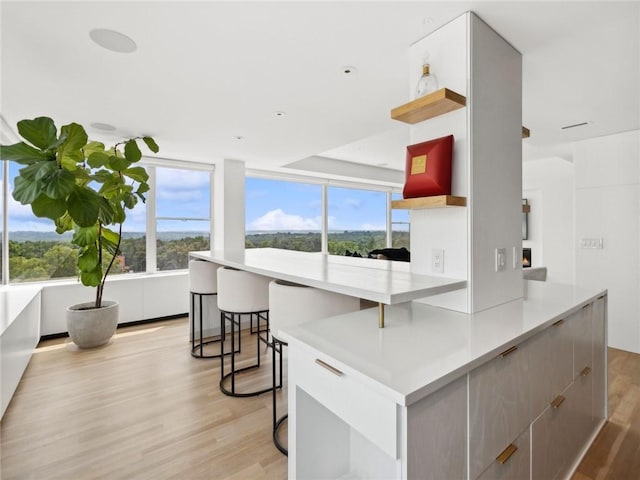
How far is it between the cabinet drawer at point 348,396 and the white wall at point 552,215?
536 centimetres

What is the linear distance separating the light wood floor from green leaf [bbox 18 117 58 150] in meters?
1.86

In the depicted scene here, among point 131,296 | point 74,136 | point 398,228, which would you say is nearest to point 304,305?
point 74,136

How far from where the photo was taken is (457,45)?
5.41 feet

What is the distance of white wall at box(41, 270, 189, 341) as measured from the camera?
391 centimetres

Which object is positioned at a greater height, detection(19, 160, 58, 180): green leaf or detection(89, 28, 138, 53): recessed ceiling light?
detection(89, 28, 138, 53): recessed ceiling light

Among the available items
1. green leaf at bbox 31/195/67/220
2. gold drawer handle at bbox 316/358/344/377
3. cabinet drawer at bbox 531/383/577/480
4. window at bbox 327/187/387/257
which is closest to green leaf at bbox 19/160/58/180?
green leaf at bbox 31/195/67/220

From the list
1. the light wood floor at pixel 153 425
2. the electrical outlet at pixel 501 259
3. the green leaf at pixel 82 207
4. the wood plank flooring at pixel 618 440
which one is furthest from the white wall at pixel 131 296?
the wood plank flooring at pixel 618 440

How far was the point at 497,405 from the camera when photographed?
116 cm

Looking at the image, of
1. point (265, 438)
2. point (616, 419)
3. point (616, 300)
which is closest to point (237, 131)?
point (265, 438)

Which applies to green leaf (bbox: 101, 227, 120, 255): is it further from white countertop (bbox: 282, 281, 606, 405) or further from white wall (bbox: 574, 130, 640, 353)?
white wall (bbox: 574, 130, 640, 353)

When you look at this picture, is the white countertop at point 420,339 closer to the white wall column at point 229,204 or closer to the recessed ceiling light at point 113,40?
the recessed ceiling light at point 113,40

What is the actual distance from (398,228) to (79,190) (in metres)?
7.49

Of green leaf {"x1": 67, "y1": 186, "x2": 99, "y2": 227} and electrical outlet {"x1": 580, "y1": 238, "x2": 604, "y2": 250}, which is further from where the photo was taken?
electrical outlet {"x1": 580, "y1": 238, "x2": 604, "y2": 250}

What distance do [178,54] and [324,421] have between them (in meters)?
2.19
